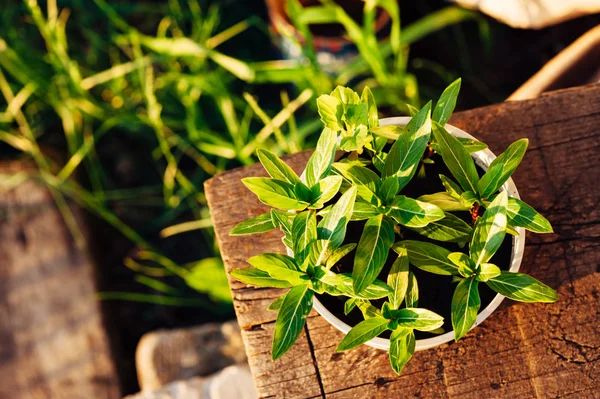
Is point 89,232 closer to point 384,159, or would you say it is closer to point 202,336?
point 202,336

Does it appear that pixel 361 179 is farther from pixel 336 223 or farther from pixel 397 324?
pixel 397 324

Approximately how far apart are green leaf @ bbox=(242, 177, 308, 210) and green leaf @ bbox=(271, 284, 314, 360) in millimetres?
98

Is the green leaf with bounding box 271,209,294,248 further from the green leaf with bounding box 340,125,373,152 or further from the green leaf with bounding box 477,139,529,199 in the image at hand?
the green leaf with bounding box 477,139,529,199

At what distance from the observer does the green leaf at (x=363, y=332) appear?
634 millimetres

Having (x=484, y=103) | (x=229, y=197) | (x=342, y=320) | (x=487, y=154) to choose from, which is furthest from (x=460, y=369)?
(x=484, y=103)

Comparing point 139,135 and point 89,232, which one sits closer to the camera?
point 89,232

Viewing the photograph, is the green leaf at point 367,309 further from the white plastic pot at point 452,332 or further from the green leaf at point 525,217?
the green leaf at point 525,217

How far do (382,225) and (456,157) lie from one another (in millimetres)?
120

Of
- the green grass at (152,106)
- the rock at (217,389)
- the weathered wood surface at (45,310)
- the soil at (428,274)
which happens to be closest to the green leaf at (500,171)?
the soil at (428,274)

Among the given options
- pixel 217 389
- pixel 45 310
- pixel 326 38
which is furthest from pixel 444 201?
pixel 45 310

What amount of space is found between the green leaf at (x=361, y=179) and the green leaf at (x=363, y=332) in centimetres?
15

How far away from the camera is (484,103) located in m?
1.68

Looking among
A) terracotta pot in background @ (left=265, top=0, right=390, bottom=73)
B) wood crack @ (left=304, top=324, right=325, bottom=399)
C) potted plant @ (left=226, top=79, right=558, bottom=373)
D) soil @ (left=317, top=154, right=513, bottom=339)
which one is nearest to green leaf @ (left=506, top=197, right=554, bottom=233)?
potted plant @ (left=226, top=79, right=558, bottom=373)

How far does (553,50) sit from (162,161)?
50.8 inches
